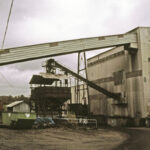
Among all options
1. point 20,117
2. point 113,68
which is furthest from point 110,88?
point 20,117

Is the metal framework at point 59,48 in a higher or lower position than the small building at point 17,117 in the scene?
higher

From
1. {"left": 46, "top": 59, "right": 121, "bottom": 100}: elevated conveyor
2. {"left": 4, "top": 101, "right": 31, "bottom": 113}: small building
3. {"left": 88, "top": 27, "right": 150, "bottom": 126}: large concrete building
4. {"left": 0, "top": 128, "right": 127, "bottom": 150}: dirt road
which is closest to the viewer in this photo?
{"left": 0, "top": 128, "right": 127, "bottom": 150}: dirt road

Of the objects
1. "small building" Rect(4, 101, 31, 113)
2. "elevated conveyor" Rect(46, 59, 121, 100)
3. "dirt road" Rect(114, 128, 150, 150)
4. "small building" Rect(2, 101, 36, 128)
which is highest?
"elevated conveyor" Rect(46, 59, 121, 100)

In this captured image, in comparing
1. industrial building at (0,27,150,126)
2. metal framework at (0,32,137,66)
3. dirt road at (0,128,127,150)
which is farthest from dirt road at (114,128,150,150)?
metal framework at (0,32,137,66)

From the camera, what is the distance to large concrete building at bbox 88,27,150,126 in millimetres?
28250

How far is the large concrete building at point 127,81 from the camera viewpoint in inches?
1112

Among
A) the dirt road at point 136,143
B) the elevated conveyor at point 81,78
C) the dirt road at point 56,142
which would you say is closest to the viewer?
the dirt road at point 136,143

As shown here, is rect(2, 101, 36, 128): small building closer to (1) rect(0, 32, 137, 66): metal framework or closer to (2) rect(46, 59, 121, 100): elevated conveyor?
(1) rect(0, 32, 137, 66): metal framework

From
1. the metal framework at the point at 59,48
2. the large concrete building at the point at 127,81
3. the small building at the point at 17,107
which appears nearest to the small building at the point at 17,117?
the small building at the point at 17,107

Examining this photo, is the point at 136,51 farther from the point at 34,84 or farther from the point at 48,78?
the point at 34,84

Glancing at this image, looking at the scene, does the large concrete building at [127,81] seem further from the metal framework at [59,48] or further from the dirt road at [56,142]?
the dirt road at [56,142]

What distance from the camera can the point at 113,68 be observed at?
3453cm

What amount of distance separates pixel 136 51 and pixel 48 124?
15.0 metres

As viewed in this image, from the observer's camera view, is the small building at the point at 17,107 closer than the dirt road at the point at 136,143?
No
